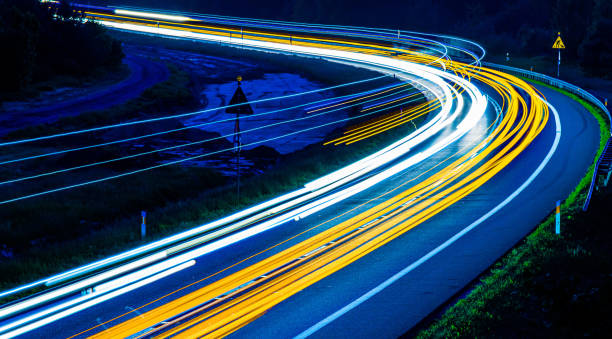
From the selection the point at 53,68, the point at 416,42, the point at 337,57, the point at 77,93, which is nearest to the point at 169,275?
the point at 77,93

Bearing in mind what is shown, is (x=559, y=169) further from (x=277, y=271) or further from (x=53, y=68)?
(x=53, y=68)

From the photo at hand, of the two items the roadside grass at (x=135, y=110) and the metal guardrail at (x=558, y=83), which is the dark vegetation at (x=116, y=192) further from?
the metal guardrail at (x=558, y=83)

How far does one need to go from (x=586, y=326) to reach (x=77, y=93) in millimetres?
36178

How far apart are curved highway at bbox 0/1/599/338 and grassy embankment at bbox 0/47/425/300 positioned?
1627 millimetres

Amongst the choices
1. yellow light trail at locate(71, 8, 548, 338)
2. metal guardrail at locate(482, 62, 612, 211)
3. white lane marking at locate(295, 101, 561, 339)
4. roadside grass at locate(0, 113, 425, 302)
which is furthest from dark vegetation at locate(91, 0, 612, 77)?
white lane marking at locate(295, 101, 561, 339)

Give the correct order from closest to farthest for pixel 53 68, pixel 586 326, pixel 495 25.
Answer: pixel 586 326 → pixel 53 68 → pixel 495 25

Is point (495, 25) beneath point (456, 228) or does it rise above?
above

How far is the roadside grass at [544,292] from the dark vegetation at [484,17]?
33414 mm

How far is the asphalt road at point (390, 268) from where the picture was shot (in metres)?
10.1

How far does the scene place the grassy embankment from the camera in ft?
47.4

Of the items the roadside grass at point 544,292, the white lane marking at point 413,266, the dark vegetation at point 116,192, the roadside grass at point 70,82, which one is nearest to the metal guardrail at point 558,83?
the dark vegetation at point 116,192

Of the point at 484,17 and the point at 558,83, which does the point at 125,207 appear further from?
the point at 484,17

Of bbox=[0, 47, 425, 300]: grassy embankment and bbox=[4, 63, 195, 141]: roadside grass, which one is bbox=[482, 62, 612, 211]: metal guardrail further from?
bbox=[4, 63, 195, 141]: roadside grass

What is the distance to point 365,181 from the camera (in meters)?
19.5
